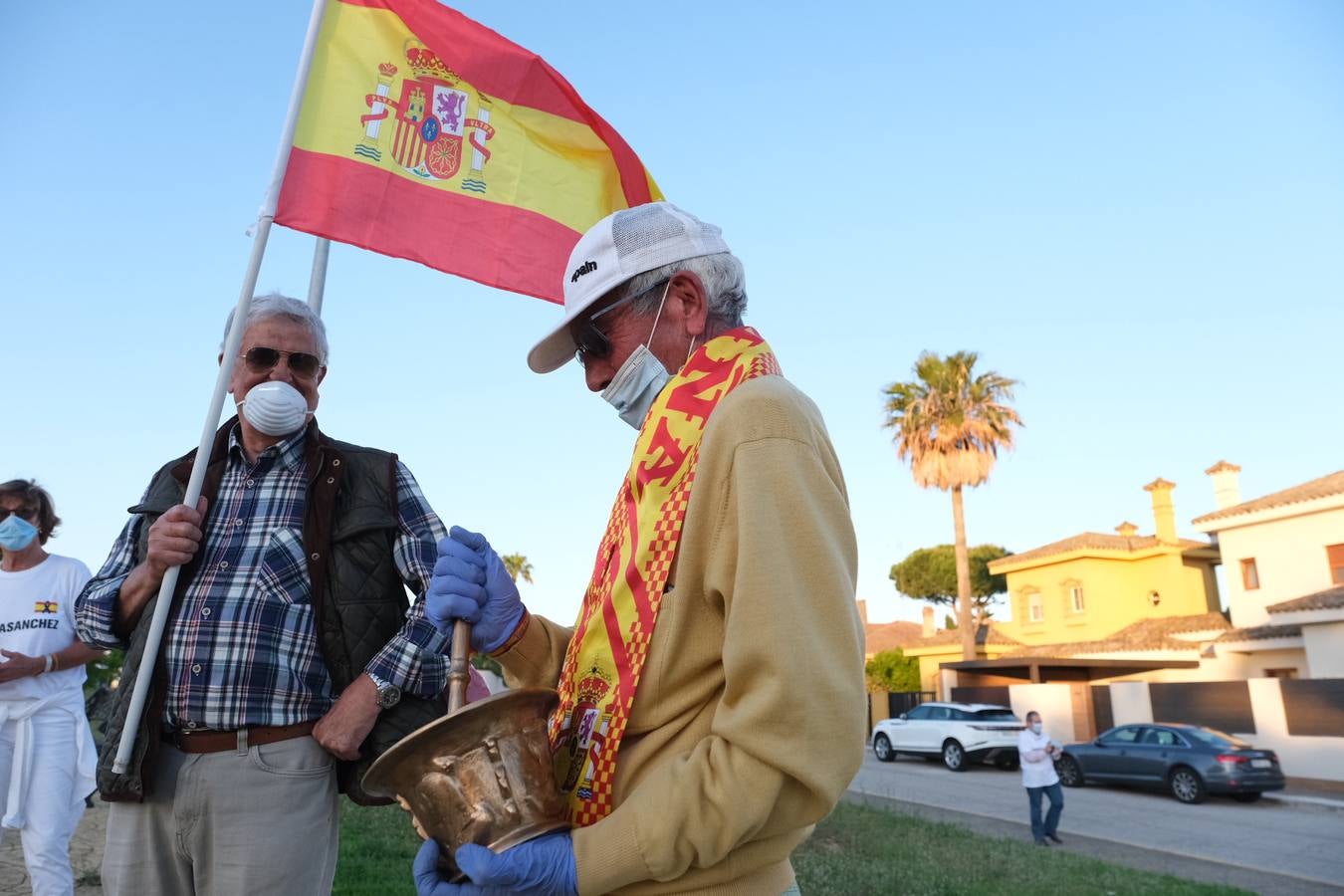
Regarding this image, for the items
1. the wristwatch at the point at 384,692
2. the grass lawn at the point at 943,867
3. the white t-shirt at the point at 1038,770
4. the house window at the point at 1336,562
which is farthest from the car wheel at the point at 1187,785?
the wristwatch at the point at 384,692

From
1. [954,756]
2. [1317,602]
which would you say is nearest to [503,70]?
[954,756]

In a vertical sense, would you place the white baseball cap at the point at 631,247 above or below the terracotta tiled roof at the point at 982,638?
below

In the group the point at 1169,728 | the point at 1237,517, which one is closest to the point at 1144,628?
the point at 1237,517

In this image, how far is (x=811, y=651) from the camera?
1482 millimetres

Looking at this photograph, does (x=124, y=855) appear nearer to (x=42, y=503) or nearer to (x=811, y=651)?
(x=811, y=651)

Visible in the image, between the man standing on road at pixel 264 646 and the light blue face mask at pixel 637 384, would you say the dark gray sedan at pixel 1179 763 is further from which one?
the light blue face mask at pixel 637 384

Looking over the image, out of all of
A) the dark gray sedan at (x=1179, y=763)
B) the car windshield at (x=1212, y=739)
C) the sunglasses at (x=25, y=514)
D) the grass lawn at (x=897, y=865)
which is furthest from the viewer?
the car windshield at (x=1212, y=739)

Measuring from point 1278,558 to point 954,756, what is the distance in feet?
39.9

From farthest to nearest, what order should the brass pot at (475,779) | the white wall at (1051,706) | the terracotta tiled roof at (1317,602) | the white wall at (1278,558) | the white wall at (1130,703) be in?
1. the white wall at (1051,706)
2. the white wall at (1278,558)
3. the white wall at (1130,703)
4. the terracotta tiled roof at (1317,602)
5. the brass pot at (475,779)

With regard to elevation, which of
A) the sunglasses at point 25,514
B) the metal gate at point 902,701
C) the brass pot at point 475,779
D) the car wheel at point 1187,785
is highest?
the metal gate at point 902,701

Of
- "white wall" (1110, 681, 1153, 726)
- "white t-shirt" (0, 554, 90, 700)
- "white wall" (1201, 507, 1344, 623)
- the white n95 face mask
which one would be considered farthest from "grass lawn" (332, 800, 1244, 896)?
"white wall" (1201, 507, 1344, 623)

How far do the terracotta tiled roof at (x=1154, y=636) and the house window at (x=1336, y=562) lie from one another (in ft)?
12.0

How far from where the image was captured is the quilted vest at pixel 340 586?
2.55m

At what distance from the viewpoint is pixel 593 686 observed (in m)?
1.76
